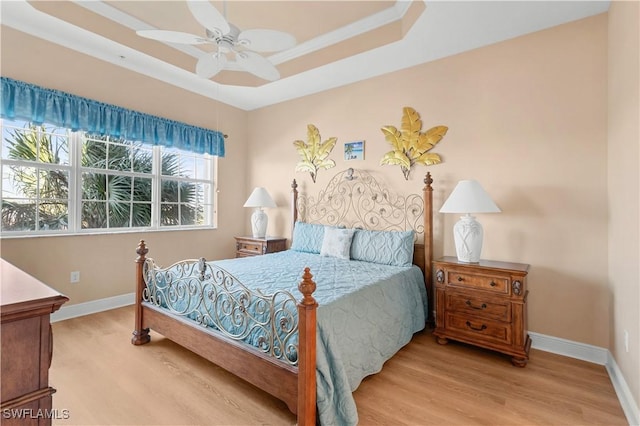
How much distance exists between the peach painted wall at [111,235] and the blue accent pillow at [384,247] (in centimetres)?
238

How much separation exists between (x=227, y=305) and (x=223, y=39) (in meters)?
1.85

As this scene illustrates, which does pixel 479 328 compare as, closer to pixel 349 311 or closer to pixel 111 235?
pixel 349 311

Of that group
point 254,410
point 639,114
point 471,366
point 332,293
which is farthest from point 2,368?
point 639,114

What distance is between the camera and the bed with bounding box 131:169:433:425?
5.40 feet

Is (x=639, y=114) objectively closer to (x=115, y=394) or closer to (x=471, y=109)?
(x=471, y=109)

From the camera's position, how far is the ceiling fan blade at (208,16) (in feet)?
5.79

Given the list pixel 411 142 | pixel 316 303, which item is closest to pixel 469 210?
pixel 411 142

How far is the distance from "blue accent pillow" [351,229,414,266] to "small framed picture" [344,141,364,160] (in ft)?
3.19

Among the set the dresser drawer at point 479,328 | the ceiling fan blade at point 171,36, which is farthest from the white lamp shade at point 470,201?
the ceiling fan blade at point 171,36

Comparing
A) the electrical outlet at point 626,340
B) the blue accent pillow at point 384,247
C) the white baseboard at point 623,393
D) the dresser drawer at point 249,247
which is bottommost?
the white baseboard at point 623,393

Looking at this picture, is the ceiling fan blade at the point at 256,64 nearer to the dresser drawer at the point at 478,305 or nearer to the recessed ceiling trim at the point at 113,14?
the recessed ceiling trim at the point at 113,14

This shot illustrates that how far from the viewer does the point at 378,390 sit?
202 cm

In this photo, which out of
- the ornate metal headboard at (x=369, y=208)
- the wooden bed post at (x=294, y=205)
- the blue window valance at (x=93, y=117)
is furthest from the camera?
the wooden bed post at (x=294, y=205)

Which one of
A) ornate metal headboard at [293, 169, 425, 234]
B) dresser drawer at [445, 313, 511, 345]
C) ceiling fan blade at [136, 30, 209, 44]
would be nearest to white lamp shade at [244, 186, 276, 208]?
ornate metal headboard at [293, 169, 425, 234]
